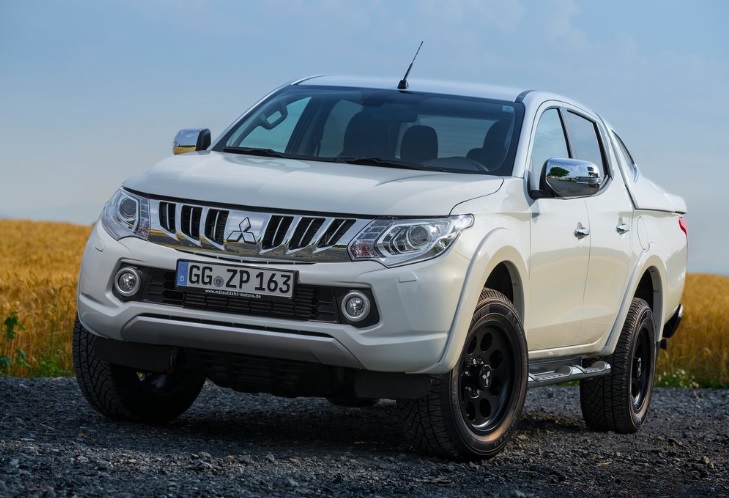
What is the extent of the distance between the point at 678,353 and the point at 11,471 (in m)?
11.0

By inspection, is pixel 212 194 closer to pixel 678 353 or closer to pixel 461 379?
pixel 461 379

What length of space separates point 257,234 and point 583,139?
3239 mm

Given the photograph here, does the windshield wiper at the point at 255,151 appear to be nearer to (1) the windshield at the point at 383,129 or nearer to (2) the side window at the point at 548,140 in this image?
(1) the windshield at the point at 383,129

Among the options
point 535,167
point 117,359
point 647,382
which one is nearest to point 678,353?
point 647,382

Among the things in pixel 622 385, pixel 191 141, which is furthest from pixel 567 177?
pixel 622 385

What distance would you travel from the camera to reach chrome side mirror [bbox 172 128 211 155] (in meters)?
7.62

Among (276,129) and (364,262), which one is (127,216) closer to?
(364,262)

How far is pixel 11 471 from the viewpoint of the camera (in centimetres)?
540

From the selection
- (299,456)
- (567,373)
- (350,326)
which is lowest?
(299,456)

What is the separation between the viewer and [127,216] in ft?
21.2

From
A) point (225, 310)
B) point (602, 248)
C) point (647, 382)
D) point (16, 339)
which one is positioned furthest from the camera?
point (16, 339)

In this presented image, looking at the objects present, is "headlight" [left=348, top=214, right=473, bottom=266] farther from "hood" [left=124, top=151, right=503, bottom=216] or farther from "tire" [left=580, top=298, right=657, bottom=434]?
"tire" [left=580, top=298, right=657, bottom=434]

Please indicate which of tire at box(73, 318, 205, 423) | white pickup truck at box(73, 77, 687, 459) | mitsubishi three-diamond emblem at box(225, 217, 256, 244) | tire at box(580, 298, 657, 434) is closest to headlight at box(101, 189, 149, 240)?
white pickup truck at box(73, 77, 687, 459)

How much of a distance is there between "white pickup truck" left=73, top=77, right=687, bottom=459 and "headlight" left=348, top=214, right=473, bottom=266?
0.01 m
